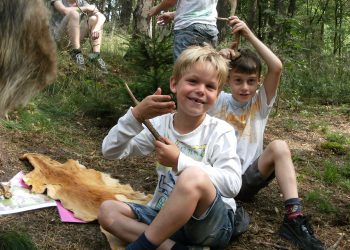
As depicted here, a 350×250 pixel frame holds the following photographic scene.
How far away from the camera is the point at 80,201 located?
347 cm

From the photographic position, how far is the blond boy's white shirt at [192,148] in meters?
2.67

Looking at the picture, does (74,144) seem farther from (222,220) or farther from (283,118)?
(283,118)

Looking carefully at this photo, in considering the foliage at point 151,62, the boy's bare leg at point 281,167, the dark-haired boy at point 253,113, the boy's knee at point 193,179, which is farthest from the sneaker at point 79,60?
the boy's knee at point 193,179

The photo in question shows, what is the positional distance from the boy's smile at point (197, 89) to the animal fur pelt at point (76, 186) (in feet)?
3.47

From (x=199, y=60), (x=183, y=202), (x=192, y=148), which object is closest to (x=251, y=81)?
(x=199, y=60)

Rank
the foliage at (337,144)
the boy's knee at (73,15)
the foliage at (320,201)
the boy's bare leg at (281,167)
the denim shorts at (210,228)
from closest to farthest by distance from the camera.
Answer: the denim shorts at (210,228), the boy's bare leg at (281,167), the foliage at (320,201), the foliage at (337,144), the boy's knee at (73,15)

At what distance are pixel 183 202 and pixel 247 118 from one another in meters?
1.36

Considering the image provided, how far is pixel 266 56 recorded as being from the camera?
353 cm

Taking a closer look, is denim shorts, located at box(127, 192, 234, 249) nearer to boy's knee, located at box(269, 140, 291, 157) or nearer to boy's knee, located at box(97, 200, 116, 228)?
boy's knee, located at box(97, 200, 116, 228)

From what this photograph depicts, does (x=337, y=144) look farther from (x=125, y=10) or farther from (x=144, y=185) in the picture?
(x=125, y=10)

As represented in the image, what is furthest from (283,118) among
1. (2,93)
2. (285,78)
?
(2,93)

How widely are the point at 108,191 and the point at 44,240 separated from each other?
0.87 metres

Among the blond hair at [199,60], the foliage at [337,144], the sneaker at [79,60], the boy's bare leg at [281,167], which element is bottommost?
the foliage at [337,144]

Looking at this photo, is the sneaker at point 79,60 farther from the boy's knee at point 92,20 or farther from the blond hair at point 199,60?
the blond hair at point 199,60
